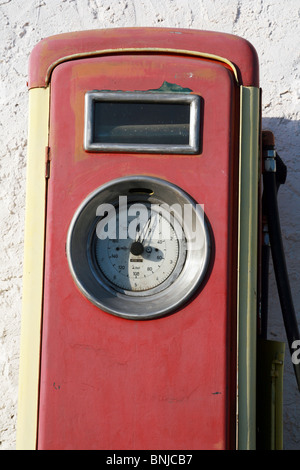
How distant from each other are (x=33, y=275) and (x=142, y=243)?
342mm

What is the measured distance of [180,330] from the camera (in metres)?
1.91

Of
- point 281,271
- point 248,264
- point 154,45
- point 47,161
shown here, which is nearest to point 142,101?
point 154,45

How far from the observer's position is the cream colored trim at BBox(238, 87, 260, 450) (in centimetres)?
192

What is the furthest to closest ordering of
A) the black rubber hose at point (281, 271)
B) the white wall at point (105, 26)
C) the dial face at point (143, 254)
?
the white wall at point (105, 26)
the black rubber hose at point (281, 271)
the dial face at point (143, 254)

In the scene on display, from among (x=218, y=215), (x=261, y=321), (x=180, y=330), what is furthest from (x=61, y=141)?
(x=261, y=321)

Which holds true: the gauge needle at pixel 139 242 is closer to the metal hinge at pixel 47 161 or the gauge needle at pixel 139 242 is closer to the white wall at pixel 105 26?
the metal hinge at pixel 47 161

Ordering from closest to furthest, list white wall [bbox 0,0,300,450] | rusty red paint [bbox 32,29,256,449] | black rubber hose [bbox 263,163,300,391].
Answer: rusty red paint [bbox 32,29,256,449] → black rubber hose [bbox 263,163,300,391] → white wall [bbox 0,0,300,450]

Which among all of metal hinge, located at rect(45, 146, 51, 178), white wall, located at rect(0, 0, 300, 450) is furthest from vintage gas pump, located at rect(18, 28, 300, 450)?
white wall, located at rect(0, 0, 300, 450)

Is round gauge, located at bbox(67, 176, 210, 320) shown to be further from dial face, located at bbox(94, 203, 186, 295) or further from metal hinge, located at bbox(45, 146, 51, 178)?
metal hinge, located at bbox(45, 146, 51, 178)

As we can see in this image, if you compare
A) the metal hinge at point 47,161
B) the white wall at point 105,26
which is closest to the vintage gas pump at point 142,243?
the metal hinge at point 47,161

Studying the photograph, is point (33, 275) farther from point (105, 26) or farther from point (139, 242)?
point (105, 26)

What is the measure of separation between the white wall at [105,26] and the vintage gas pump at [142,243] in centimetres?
61

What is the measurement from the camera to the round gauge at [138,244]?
1945 millimetres

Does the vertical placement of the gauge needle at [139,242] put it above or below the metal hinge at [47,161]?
Answer: below
